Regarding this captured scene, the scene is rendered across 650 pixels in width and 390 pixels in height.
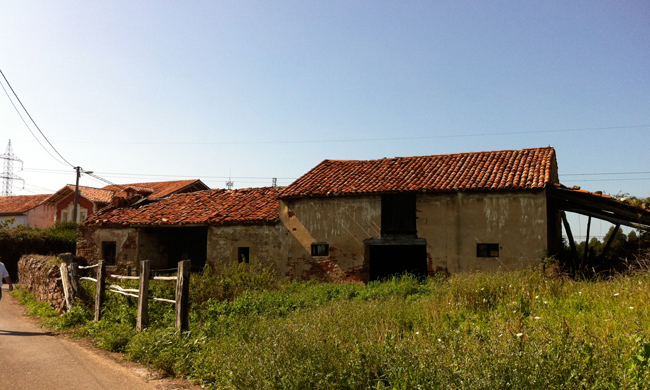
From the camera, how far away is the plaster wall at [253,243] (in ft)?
60.1

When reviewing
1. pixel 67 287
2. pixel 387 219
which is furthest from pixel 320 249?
pixel 67 287

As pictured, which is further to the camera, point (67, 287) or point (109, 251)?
point (109, 251)

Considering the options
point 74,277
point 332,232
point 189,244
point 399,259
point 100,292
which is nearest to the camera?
point 100,292

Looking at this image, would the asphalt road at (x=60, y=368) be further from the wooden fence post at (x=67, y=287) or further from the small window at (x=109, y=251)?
the small window at (x=109, y=251)

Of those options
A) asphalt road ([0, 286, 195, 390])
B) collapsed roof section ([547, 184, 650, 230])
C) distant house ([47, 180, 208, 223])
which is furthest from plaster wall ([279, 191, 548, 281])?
distant house ([47, 180, 208, 223])

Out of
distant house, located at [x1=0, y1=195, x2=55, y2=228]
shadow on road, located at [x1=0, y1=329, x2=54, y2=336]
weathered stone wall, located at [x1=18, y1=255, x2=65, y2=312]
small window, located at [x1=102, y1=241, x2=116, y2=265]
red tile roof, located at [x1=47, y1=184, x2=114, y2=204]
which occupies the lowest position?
shadow on road, located at [x1=0, y1=329, x2=54, y2=336]

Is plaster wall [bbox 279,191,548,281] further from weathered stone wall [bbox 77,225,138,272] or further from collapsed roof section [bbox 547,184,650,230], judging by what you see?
weathered stone wall [bbox 77,225,138,272]

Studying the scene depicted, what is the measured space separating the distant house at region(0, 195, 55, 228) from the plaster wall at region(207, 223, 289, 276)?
1045 inches

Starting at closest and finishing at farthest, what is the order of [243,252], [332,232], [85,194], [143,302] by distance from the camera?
1. [143,302]
2. [332,232]
3. [243,252]
4. [85,194]

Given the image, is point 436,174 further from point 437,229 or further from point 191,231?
point 191,231

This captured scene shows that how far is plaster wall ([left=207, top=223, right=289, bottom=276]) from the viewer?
18.3 meters

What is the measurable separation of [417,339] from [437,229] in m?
10.3

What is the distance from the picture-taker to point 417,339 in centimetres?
613

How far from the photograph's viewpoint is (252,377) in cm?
551
